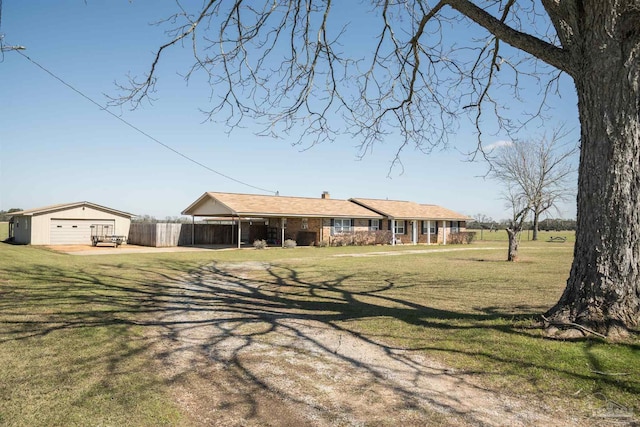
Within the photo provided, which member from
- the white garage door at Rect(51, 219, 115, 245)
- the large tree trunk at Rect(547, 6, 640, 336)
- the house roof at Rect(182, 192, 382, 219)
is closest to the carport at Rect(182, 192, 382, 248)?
the house roof at Rect(182, 192, 382, 219)

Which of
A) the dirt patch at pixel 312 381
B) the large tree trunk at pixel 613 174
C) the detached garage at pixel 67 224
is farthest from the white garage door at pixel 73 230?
the large tree trunk at pixel 613 174

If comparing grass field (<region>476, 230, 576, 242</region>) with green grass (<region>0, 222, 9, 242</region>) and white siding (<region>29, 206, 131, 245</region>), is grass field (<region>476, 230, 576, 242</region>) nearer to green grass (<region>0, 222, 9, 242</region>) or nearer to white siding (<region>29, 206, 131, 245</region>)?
white siding (<region>29, 206, 131, 245</region>)

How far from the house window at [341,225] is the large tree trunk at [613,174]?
28.7m

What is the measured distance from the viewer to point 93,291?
32.8 feet

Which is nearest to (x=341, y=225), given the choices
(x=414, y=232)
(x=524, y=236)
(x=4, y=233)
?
(x=414, y=232)

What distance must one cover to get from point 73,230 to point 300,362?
105 feet

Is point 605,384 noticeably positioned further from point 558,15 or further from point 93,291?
point 93,291

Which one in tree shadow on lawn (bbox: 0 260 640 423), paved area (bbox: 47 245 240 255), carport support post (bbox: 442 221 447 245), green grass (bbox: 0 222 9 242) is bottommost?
paved area (bbox: 47 245 240 255)

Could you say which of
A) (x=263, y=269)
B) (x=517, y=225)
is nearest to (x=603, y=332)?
(x=263, y=269)

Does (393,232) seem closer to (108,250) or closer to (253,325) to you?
(108,250)

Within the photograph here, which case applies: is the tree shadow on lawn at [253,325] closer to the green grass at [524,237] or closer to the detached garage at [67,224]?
the detached garage at [67,224]

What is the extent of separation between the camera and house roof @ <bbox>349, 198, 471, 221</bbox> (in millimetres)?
38594

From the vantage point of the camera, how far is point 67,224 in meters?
30.7

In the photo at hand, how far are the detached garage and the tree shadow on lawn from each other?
20083 mm
